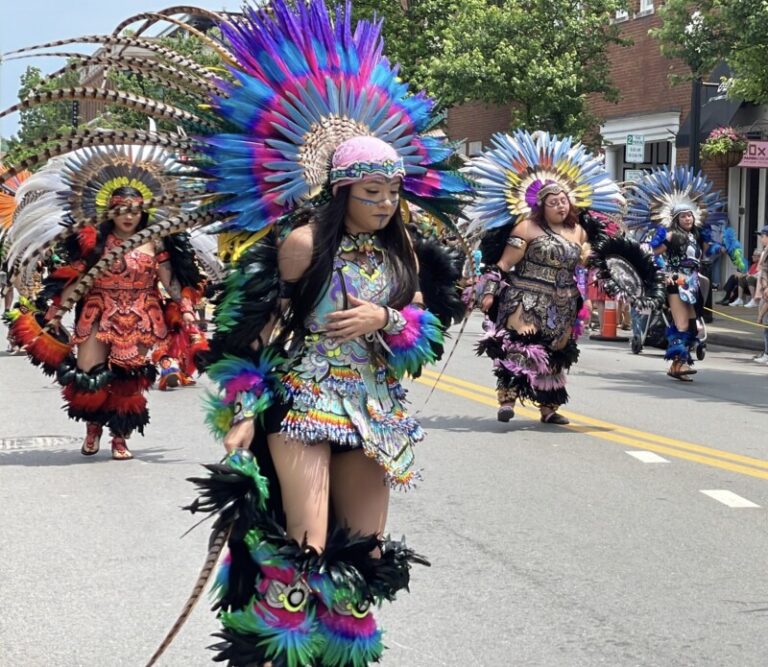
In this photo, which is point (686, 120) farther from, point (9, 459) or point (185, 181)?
point (185, 181)

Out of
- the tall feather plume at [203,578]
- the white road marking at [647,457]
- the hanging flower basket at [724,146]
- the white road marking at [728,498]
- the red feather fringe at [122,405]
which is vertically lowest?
the white road marking at [647,457]

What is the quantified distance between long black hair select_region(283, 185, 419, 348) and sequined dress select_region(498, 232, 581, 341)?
20.2 feet

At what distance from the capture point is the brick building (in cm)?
2992

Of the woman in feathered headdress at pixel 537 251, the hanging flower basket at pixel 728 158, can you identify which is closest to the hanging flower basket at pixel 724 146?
the hanging flower basket at pixel 728 158

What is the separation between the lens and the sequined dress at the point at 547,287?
10.9 m

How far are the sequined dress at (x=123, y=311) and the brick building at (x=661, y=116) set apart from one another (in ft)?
65.9

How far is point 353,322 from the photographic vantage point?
456cm

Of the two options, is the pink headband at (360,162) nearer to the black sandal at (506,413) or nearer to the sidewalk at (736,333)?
the black sandal at (506,413)

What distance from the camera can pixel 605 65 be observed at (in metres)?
32.2

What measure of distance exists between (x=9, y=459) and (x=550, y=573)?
4.70 meters

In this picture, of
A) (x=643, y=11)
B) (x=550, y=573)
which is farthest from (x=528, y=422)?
(x=643, y=11)

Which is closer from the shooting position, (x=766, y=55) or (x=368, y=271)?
(x=368, y=271)

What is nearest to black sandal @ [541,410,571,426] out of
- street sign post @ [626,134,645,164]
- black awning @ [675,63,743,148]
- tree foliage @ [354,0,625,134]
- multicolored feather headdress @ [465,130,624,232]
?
multicolored feather headdress @ [465,130,624,232]

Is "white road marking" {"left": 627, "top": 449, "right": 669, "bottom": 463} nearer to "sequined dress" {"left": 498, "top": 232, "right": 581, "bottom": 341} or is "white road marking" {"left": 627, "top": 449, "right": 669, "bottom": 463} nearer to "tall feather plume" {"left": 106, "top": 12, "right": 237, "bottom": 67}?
"sequined dress" {"left": 498, "top": 232, "right": 581, "bottom": 341}
